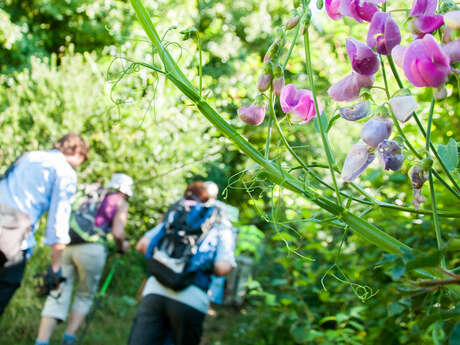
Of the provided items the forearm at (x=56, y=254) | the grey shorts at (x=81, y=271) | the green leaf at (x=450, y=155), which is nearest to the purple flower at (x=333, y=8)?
the green leaf at (x=450, y=155)

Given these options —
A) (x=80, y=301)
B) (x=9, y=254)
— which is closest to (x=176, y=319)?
(x=9, y=254)

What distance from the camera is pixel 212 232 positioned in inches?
127

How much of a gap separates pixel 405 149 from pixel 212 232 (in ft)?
8.98

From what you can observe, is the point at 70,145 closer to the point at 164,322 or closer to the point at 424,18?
the point at 164,322

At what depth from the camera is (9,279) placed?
3025mm

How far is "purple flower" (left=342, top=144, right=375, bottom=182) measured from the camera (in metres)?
0.52

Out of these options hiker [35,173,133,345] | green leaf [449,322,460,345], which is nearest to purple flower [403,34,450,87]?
green leaf [449,322,460,345]

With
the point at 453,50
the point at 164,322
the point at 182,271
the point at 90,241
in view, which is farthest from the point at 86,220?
the point at 453,50

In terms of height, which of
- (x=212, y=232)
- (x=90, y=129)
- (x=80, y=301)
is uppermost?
(x=90, y=129)

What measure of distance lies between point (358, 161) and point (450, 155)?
0.48 ft

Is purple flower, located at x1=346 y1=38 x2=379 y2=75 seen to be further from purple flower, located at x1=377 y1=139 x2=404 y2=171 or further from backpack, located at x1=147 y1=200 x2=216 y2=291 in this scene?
backpack, located at x1=147 y1=200 x2=216 y2=291

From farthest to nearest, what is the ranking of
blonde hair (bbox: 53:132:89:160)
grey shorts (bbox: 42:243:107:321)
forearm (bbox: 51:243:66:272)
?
grey shorts (bbox: 42:243:107:321)
blonde hair (bbox: 53:132:89:160)
forearm (bbox: 51:243:66:272)

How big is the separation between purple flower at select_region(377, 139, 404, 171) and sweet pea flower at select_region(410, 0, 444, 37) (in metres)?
0.12

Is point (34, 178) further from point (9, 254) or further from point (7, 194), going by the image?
point (9, 254)
